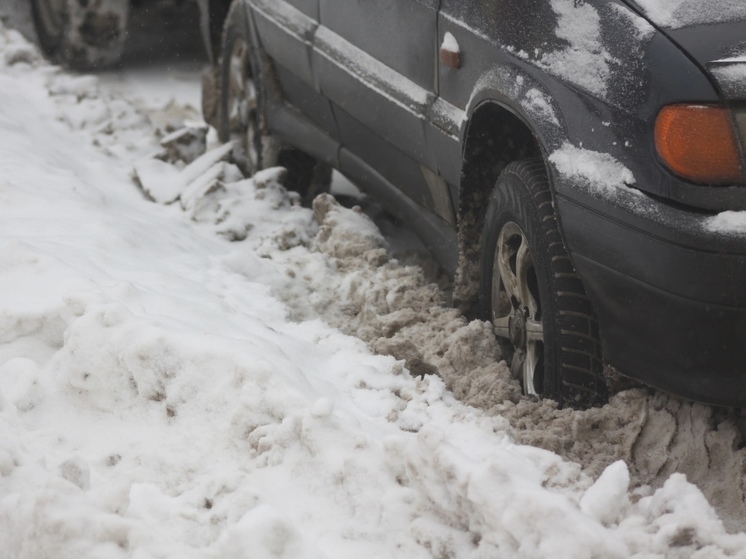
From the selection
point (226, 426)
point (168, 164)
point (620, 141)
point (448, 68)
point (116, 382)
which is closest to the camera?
point (620, 141)

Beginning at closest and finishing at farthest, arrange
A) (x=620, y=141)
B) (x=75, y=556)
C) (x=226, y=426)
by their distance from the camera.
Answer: (x=75, y=556) < (x=620, y=141) < (x=226, y=426)

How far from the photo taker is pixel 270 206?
16.8 feet

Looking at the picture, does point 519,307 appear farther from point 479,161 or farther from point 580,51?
point 580,51

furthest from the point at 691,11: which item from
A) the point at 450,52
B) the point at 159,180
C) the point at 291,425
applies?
the point at 159,180

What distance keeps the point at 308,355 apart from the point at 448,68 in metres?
1.05

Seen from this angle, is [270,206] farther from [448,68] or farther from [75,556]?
[75,556]

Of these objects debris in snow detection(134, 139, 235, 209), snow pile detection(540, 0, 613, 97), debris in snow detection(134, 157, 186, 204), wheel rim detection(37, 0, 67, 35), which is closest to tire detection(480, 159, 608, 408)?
snow pile detection(540, 0, 613, 97)

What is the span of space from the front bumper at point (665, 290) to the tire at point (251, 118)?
285 centimetres

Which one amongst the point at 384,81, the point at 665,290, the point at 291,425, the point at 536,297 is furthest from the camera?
the point at 384,81

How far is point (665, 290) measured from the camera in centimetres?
259

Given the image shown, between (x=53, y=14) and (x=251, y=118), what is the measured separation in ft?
10.6

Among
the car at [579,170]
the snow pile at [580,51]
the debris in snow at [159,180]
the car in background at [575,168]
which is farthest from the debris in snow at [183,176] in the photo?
the snow pile at [580,51]

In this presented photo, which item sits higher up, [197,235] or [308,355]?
[308,355]

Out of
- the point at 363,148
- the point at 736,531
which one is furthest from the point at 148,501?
the point at 363,148
